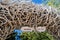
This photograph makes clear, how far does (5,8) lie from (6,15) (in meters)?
0.05

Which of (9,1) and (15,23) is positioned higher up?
(9,1)

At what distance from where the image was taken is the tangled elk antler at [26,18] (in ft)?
3.84

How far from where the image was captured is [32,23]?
1257 millimetres

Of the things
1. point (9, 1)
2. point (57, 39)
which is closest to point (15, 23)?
point (9, 1)

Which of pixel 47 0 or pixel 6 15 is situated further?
pixel 47 0

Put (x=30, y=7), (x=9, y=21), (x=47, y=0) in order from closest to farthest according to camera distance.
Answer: (x=9, y=21)
(x=30, y=7)
(x=47, y=0)

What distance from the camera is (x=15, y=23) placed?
1201 mm

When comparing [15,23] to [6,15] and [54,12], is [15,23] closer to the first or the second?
[6,15]

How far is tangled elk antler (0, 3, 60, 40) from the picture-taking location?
117cm

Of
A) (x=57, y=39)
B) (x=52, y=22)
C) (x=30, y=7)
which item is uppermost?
(x=30, y=7)

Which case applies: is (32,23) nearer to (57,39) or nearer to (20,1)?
(20,1)

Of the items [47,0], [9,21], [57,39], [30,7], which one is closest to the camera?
[9,21]

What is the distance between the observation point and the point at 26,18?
1.24 meters

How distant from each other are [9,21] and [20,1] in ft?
0.79
